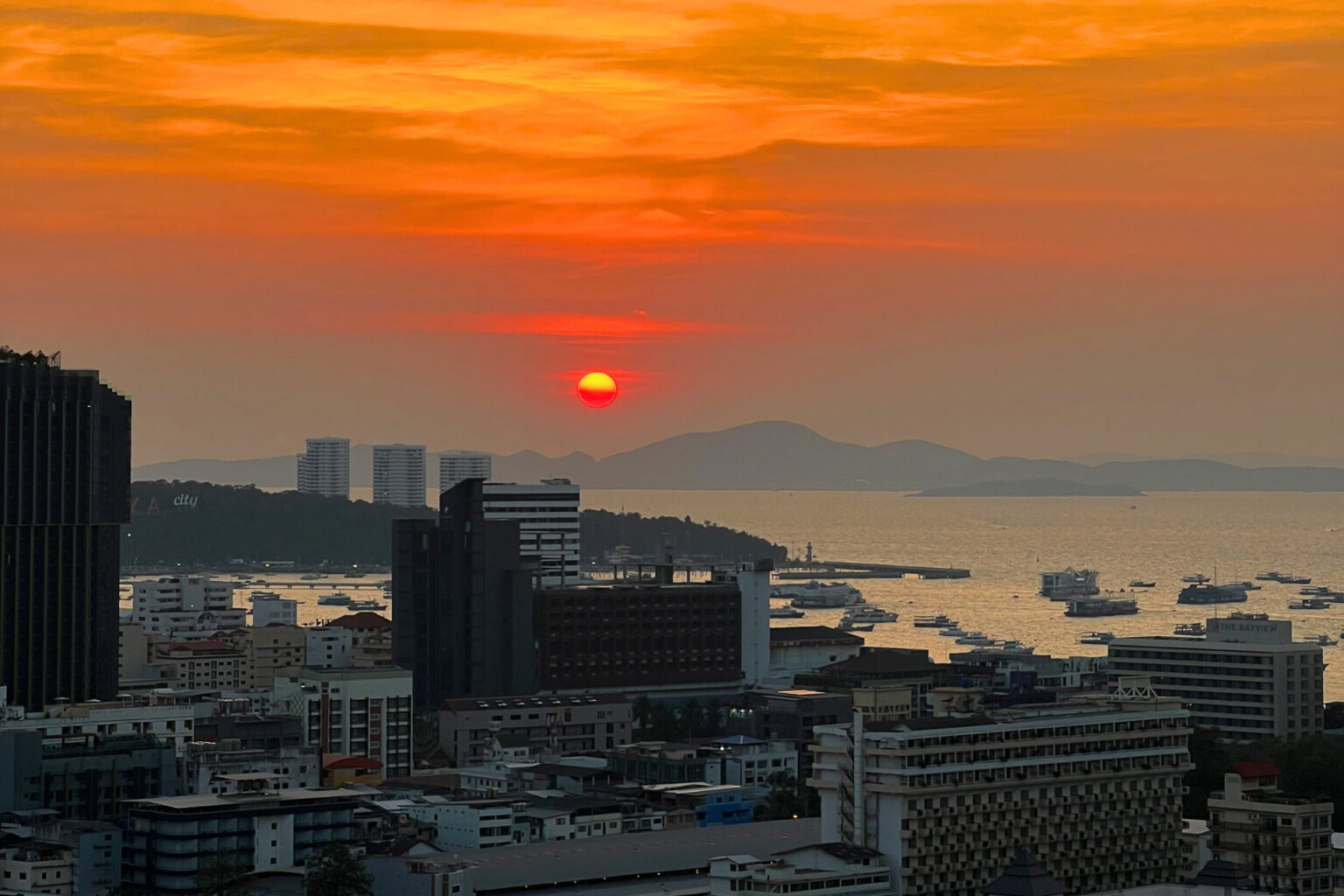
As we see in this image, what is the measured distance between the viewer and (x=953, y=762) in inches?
1371

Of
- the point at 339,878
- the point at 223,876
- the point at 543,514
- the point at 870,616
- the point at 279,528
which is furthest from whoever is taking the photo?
the point at 279,528

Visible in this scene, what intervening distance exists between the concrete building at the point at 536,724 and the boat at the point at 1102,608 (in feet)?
202

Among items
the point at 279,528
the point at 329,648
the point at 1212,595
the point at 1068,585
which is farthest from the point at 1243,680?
the point at 279,528

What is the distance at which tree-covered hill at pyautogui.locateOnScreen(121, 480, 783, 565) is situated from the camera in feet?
588

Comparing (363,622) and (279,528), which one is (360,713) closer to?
(363,622)

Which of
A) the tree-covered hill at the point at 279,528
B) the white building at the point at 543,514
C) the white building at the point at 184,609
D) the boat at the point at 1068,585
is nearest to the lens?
the white building at the point at 543,514

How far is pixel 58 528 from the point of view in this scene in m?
65.1

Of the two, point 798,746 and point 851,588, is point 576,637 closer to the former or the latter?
point 798,746

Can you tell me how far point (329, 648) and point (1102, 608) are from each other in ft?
177

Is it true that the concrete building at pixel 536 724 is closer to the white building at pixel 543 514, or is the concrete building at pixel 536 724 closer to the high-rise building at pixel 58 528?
the high-rise building at pixel 58 528

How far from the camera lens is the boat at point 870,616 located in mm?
120188

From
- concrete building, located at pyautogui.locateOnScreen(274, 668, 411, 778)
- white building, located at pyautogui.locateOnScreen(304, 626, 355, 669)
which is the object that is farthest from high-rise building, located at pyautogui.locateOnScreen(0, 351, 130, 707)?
white building, located at pyautogui.locateOnScreen(304, 626, 355, 669)

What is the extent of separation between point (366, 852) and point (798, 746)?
22581mm

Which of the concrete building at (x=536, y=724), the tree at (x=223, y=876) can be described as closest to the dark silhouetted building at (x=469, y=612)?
the concrete building at (x=536, y=724)
